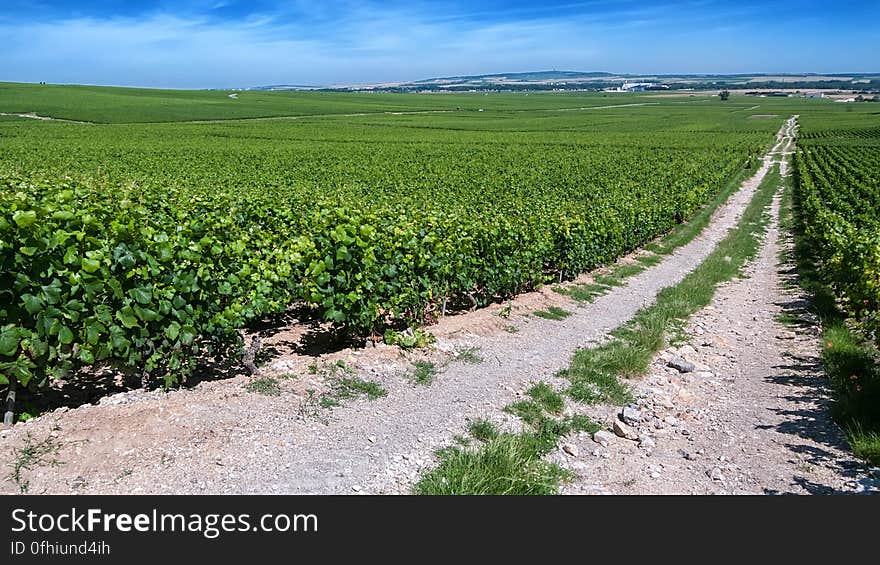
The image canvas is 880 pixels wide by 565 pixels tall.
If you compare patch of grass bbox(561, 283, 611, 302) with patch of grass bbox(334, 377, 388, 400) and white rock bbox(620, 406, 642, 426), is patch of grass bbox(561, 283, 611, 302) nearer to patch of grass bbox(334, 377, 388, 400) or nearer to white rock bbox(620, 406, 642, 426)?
white rock bbox(620, 406, 642, 426)

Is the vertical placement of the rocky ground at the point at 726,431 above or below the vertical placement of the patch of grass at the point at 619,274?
above

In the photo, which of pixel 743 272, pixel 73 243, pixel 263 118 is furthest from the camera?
pixel 263 118

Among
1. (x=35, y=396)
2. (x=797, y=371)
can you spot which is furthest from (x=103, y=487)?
(x=797, y=371)

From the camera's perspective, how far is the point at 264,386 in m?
6.95

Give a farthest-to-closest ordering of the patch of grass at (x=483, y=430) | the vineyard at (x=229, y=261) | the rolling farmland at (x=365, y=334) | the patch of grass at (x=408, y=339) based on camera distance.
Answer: the patch of grass at (x=408, y=339) < the patch of grass at (x=483, y=430) < the vineyard at (x=229, y=261) < the rolling farmland at (x=365, y=334)

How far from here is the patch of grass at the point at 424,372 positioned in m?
7.78

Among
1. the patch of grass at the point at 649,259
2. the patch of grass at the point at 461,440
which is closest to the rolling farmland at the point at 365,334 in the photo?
the patch of grass at the point at 461,440

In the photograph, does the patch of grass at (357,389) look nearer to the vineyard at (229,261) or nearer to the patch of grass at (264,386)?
the patch of grass at (264,386)

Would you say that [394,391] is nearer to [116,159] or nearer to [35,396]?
[35,396]

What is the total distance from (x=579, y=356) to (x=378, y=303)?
321 cm

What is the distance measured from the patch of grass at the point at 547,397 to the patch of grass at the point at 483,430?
1.04 metres

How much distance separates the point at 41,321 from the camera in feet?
18.4

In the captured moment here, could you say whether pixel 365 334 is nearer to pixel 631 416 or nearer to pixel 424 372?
pixel 424 372

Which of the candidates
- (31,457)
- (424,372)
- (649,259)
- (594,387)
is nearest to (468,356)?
(424,372)
